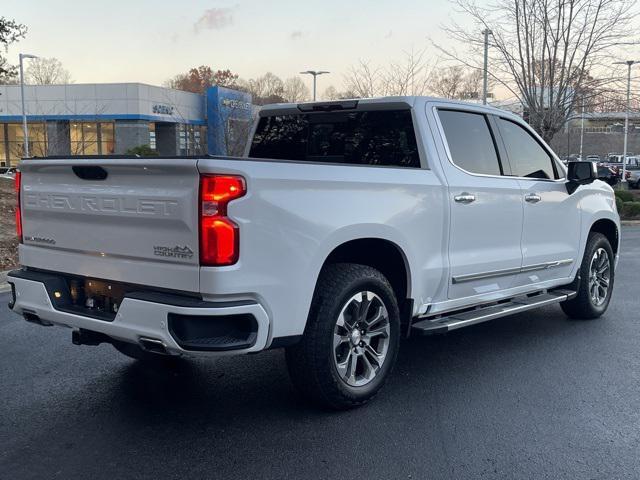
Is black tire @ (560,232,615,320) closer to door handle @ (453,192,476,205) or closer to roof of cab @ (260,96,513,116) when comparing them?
roof of cab @ (260,96,513,116)

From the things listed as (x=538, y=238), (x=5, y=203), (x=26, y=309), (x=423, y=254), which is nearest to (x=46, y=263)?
(x=26, y=309)

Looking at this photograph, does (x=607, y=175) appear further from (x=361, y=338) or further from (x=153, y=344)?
(x=153, y=344)

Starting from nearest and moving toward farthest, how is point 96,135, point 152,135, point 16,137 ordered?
point 96,135, point 152,135, point 16,137

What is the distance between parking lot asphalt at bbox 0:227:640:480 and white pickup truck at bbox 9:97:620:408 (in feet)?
1.17

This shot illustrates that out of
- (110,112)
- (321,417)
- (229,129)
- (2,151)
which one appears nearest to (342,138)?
(321,417)

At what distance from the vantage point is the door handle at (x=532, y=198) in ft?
18.1

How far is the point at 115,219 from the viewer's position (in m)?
3.75

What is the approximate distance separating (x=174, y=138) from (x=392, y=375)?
42576 mm

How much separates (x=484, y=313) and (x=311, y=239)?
6.48 ft

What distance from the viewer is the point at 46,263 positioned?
4.20 meters

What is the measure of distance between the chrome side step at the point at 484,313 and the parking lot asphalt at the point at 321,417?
0.42 m

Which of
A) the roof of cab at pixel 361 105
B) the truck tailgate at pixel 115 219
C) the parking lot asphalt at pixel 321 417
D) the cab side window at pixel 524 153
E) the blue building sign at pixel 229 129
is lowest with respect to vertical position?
the parking lot asphalt at pixel 321 417

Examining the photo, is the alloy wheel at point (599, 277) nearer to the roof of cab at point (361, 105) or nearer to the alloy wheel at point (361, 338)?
the roof of cab at point (361, 105)

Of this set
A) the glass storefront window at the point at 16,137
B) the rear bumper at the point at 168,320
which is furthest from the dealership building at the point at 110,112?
the rear bumper at the point at 168,320
